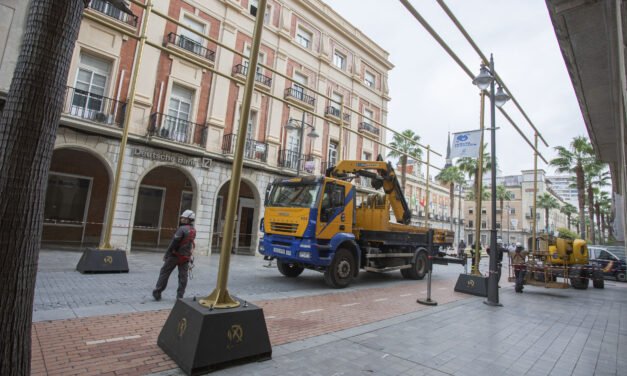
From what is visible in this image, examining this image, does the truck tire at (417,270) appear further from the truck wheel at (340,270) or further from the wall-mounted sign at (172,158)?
the wall-mounted sign at (172,158)

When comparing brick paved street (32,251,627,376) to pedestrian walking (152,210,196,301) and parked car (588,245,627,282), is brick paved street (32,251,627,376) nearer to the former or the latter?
pedestrian walking (152,210,196,301)

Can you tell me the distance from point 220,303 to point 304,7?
22224 mm

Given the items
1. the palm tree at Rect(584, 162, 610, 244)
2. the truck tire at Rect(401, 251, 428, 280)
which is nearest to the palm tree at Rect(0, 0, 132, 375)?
the truck tire at Rect(401, 251, 428, 280)

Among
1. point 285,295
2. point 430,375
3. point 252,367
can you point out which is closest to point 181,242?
point 285,295

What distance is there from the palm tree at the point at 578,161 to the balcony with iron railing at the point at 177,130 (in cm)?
3362

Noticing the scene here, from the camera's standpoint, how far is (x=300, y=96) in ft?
69.1

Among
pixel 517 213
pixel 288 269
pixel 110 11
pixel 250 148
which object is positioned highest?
pixel 110 11

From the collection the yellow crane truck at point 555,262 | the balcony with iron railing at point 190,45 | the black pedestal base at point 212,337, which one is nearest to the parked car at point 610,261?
the yellow crane truck at point 555,262

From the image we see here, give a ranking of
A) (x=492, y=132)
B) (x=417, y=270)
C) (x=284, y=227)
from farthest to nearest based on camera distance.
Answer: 1. (x=417, y=270)
2. (x=284, y=227)
3. (x=492, y=132)

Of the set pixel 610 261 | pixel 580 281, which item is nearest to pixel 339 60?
pixel 580 281

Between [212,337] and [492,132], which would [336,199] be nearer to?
[492,132]

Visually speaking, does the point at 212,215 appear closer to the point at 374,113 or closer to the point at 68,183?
the point at 68,183

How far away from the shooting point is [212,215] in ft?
52.7

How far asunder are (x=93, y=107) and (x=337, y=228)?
11709mm
